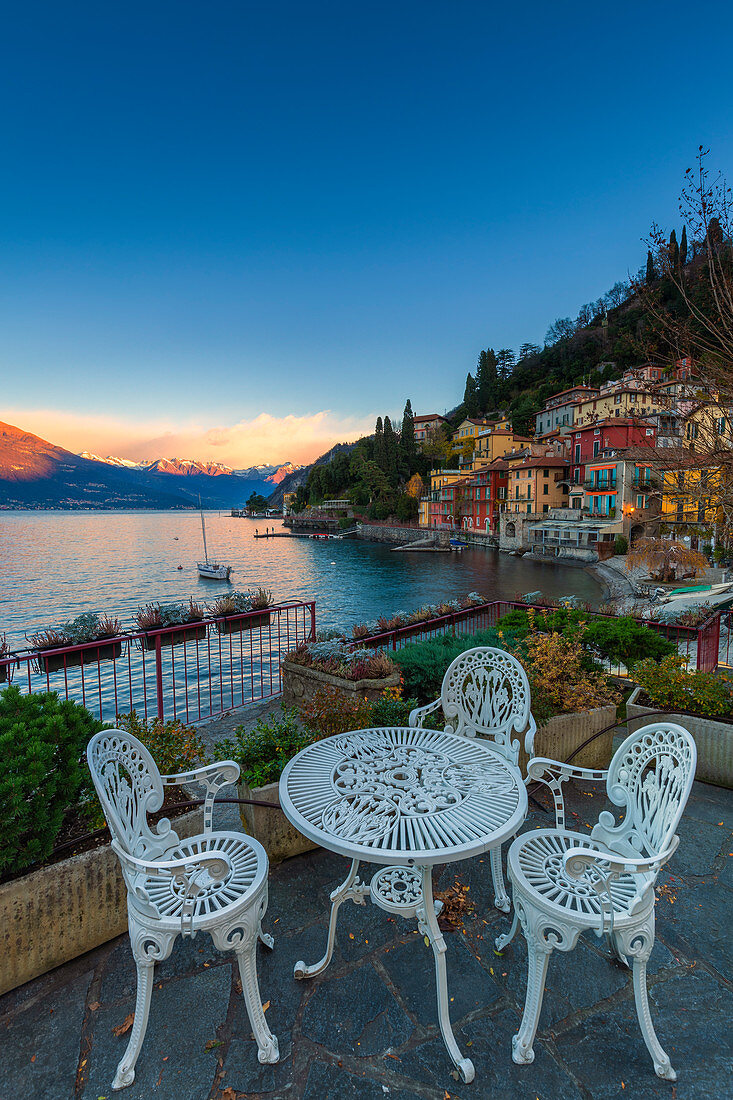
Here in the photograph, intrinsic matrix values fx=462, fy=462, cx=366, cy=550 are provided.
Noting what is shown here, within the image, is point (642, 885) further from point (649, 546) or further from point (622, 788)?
point (649, 546)

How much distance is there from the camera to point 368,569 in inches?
1783

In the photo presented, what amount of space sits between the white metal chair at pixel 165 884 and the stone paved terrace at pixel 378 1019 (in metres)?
0.14

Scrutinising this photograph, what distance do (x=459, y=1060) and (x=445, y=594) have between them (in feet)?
98.3

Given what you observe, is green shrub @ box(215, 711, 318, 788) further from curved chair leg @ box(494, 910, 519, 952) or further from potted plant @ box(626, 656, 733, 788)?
potted plant @ box(626, 656, 733, 788)

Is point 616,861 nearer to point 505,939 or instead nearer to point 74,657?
point 505,939

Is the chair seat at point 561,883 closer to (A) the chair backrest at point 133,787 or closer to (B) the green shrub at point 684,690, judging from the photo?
(A) the chair backrest at point 133,787

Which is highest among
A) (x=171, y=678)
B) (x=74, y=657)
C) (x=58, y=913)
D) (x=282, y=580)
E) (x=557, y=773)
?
(x=557, y=773)

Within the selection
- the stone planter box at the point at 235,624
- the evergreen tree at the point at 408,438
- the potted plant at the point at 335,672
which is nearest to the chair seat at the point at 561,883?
the potted plant at the point at 335,672

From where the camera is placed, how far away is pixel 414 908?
5.95ft

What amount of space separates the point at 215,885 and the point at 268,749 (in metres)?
1.03

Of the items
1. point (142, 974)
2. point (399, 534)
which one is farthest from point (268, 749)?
point (399, 534)

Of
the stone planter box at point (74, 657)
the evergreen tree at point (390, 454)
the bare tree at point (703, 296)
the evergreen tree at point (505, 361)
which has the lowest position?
the stone planter box at point (74, 657)

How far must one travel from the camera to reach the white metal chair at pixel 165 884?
5.29 ft

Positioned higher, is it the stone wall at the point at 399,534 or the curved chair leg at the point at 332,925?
the curved chair leg at the point at 332,925
